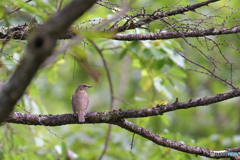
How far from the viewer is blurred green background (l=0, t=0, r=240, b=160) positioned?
4.07 metres

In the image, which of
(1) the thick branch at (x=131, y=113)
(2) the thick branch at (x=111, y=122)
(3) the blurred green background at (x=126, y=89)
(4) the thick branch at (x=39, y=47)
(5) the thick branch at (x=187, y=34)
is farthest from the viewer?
(3) the blurred green background at (x=126, y=89)

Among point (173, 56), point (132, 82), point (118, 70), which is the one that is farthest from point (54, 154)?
point (118, 70)

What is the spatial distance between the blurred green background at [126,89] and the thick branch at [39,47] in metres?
0.16

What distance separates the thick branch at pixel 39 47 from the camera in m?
1.27

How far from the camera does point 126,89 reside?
509 inches

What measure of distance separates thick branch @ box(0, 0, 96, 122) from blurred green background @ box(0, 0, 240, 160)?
16 cm

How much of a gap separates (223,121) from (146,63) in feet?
27.2

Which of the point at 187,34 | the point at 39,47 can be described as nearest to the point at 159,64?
the point at 187,34

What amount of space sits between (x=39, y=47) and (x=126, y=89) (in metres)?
11.7

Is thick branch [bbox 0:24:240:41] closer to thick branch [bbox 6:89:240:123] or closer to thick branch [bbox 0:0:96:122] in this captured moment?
thick branch [bbox 6:89:240:123]

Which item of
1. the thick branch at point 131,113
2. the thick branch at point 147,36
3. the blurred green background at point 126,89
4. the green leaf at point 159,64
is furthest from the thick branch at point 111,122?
the green leaf at point 159,64

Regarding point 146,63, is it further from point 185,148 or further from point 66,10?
point 66,10

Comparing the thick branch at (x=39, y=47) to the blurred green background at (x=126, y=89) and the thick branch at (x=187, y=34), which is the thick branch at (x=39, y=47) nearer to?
the blurred green background at (x=126, y=89)

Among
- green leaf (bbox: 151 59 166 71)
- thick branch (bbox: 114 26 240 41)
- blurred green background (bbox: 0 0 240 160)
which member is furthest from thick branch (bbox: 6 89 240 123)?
green leaf (bbox: 151 59 166 71)
